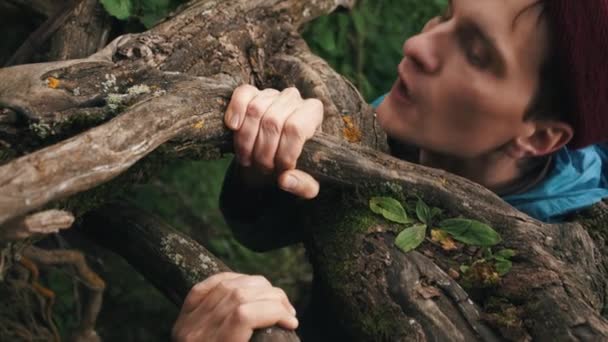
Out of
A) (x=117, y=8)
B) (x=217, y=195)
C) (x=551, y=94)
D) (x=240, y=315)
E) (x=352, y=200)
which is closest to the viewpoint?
(x=240, y=315)

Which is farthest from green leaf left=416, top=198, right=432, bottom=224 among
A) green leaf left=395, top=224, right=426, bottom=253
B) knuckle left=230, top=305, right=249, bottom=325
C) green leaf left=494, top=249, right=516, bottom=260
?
knuckle left=230, top=305, right=249, bottom=325

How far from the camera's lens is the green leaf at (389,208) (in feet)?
5.60

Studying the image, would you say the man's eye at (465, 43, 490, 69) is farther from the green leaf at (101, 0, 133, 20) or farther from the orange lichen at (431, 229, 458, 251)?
the green leaf at (101, 0, 133, 20)

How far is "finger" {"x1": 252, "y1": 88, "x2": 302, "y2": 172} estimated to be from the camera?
1587mm

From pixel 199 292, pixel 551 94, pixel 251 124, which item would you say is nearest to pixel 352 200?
pixel 251 124

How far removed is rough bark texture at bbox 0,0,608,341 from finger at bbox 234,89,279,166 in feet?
0.14

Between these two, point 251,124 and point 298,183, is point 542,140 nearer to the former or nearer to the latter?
point 298,183

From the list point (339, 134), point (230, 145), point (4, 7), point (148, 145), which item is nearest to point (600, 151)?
point (339, 134)

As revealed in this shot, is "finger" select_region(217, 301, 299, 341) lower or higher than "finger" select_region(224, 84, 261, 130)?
lower

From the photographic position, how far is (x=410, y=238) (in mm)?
1672

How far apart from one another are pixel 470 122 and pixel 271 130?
63 cm

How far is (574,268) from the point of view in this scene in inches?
66.5

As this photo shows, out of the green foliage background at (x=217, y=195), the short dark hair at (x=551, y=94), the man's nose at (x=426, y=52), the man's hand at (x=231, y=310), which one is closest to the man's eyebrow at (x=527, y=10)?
the short dark hair at (x=551, y=94)

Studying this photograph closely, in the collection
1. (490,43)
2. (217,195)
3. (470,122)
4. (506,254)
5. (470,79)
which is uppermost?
(490,43)
